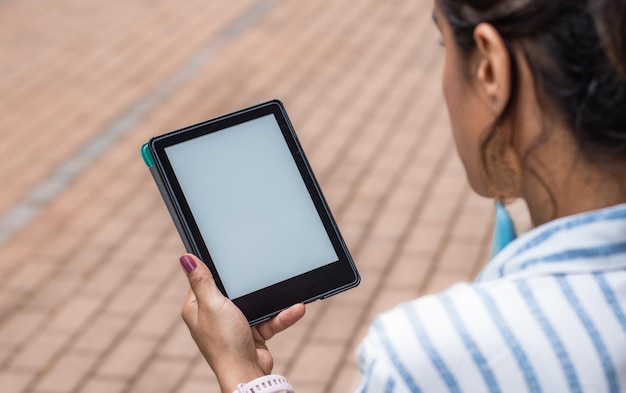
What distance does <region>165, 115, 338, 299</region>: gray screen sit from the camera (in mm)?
1560

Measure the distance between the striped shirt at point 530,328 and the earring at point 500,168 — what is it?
151 mm

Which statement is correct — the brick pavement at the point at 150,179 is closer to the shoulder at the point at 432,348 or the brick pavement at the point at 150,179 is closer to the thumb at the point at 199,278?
the thumb at the point at 199,278

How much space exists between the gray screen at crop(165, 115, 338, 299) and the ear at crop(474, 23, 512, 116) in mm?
506

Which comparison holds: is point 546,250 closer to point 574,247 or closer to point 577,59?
point 574,247

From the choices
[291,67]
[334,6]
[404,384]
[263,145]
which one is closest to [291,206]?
[263,145]

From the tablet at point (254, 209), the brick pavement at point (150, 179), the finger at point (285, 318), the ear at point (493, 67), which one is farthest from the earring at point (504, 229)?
the brick pavement at point (150, 179)

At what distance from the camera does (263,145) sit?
1.62 meters

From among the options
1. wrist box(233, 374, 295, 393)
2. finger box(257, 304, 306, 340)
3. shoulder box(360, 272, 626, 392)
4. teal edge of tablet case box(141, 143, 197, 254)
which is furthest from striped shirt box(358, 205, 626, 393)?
teal edge of tablet case box(141, 143, 197, 254)

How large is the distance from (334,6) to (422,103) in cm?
217

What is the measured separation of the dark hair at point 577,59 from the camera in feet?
3.36

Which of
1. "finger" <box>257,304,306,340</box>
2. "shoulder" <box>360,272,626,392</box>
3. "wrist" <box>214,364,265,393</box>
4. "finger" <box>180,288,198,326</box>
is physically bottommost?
"shoulder" <box>360,272,626,392</box>

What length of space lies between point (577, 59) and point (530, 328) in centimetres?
32

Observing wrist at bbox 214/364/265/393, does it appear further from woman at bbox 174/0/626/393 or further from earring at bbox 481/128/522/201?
earring at bbox 481/128/522/201

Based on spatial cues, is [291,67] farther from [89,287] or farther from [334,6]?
[89,287]
